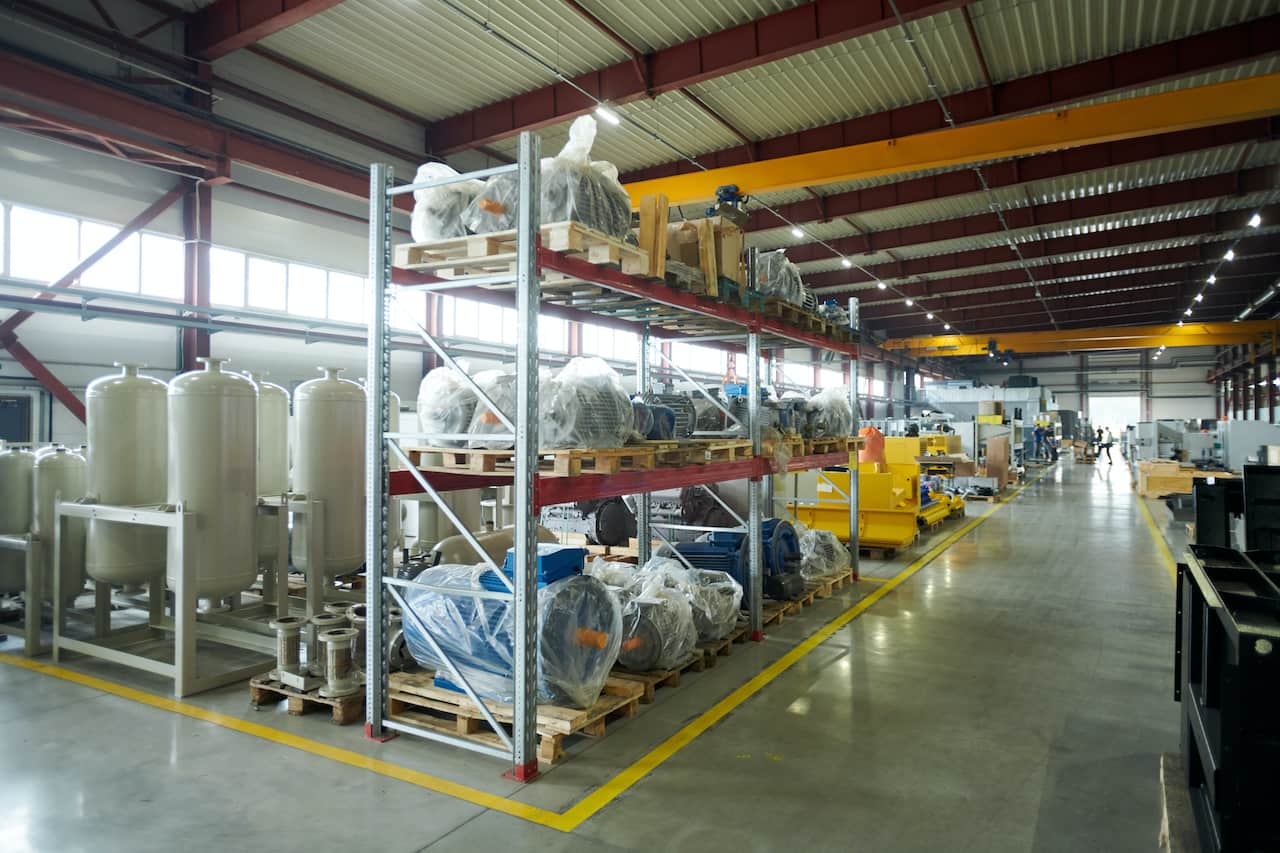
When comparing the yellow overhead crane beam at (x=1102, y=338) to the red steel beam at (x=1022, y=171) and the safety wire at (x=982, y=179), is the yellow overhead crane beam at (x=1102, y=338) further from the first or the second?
the red steel beam at (x=1022, y=171)

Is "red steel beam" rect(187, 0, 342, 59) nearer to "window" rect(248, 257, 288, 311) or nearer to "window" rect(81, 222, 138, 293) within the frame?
"window" rect(81, 222, 138, 293)

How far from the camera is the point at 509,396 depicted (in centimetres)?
489

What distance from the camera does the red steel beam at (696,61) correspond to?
26.0ft

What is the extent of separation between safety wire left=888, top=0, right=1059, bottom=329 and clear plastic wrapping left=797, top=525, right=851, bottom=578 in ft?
18.7

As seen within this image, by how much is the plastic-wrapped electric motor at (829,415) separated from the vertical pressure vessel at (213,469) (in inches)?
225

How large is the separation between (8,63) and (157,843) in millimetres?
7807

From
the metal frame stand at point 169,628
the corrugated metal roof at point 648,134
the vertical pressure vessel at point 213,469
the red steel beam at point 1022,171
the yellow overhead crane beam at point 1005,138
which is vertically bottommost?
the metal frame stand at point 169,628

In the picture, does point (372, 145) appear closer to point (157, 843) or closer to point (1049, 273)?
point (157, 843)

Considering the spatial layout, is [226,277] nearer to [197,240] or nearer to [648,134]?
[197,240]

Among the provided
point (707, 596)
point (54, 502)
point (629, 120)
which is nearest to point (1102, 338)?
point (629, 120)

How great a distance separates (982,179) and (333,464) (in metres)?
11.8

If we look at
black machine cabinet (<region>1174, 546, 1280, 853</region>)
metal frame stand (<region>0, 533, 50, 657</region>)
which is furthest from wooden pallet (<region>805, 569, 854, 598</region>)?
metal frame stand (<region>0, 533, 50, 657</region>)

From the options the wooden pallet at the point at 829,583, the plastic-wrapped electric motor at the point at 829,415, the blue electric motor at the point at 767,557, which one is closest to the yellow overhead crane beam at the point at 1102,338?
the plastic-wrapped electric motor at the point at 829,415

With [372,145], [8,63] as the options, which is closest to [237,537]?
[8,63]
